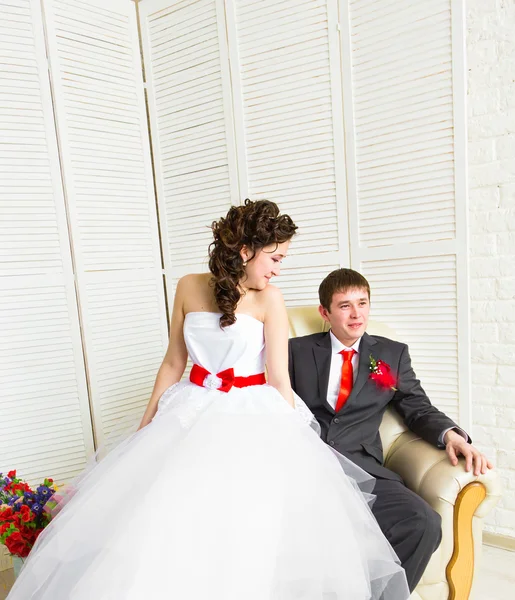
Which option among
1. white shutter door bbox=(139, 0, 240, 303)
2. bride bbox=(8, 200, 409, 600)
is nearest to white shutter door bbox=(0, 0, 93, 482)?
white shutter door bbox=(139, 0, 240, 303)

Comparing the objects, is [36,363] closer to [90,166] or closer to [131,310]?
[131,310]

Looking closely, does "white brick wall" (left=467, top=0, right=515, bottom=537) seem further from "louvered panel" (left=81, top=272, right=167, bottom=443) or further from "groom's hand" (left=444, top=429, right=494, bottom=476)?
"louvered panel" (left=81, top=272, right=167, bottom=443)

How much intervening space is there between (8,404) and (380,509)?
1.92 m

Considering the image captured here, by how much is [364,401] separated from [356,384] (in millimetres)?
72

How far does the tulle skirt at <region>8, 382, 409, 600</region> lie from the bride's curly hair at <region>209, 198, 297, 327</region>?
14.0 inches

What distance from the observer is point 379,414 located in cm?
197

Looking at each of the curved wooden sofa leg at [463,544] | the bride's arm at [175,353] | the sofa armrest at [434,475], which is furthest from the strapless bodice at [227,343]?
the curved wooden sofa leg at [463,544]

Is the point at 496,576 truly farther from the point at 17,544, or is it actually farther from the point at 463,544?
the point at 17,544

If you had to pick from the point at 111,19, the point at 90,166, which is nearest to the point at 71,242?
the point at 90,166

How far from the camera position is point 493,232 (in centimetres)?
219

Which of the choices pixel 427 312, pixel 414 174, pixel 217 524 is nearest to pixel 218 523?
pixel 217 524

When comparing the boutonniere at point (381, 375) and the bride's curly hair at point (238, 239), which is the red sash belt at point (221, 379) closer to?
the bride's curly hair at point (238, 239)

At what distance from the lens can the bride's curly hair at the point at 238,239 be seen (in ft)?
5.28

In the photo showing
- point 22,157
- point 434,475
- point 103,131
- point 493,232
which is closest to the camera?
point 434,475
